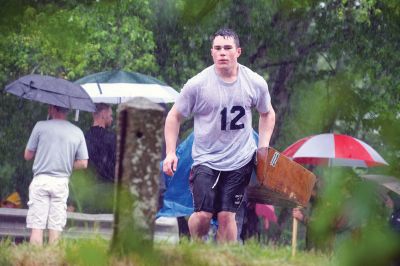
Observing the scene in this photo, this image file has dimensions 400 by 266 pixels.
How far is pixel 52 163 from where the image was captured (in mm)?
8375

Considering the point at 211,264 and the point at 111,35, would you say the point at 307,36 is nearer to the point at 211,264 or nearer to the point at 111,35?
the point at 111,35

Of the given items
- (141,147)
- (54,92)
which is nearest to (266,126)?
(54,92)

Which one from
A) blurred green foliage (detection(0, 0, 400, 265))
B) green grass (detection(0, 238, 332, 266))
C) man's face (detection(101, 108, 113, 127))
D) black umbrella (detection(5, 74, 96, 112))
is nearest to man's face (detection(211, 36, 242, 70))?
blurred green foliage (detection(0, 0, 400, 265))

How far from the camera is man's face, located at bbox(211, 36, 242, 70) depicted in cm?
630

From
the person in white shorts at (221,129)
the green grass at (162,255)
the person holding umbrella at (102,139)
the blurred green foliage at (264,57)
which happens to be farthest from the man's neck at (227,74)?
the green grass at (162,255)

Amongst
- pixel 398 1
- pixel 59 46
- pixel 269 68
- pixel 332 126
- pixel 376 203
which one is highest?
pixel 269 68

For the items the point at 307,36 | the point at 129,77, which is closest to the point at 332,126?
the point at 129,77

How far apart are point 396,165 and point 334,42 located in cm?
1689

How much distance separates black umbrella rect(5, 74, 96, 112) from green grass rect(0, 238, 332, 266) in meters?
5.36

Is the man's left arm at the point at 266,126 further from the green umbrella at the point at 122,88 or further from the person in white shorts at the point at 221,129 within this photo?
the green umbrella at the point at 122,88

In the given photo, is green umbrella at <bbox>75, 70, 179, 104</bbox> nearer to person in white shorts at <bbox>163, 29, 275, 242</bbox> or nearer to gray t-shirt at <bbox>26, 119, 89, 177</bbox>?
gray t-shirt at <bbox>26, 119, 89, 177</bbox>

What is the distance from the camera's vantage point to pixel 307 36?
2027 centimetres

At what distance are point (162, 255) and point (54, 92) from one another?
7.07 m

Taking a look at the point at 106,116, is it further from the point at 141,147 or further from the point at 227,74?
the point at 141,147
